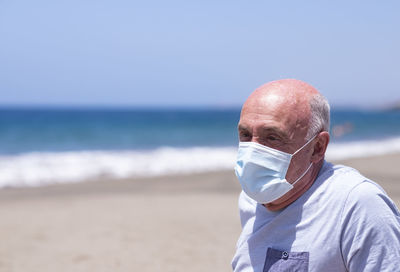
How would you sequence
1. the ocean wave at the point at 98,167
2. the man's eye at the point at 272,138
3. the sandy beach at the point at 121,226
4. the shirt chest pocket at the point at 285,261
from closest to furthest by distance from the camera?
the shirt chest pocket at the point at 285,261
the man's eye at the point at 272,138
the sandy beach at the point at 121,226
the ocean wave at the point at 98,167

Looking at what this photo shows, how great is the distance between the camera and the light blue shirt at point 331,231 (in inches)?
56.9

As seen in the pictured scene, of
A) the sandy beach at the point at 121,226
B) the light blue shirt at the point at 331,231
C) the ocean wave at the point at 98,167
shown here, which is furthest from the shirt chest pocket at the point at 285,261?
the ocean wave at the point at 98,167

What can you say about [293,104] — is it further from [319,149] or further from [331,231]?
[331,231]

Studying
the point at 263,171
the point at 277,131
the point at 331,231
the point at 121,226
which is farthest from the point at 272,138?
the point at 121,226

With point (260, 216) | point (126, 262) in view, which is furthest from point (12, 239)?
point (260, 216)

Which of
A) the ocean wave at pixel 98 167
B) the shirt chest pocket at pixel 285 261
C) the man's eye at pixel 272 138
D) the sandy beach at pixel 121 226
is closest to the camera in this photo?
the shirt chest pocket at pixel 285 261

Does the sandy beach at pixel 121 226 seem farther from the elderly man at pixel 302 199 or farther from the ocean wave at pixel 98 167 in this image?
the elderly man at pixel 302 199

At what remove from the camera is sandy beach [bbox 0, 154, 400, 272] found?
5719 millimetres

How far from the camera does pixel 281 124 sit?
1628mm

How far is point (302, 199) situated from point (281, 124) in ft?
0.88

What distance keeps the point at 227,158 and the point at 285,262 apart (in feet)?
53.3

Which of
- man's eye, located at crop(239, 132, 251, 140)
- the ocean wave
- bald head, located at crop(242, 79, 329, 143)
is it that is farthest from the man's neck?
the ocean wave

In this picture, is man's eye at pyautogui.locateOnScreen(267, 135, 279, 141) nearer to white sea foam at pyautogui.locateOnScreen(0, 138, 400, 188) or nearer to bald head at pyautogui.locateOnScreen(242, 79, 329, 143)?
bald head at pyautogui.locateOnScreen(242, 79, 329, 143)

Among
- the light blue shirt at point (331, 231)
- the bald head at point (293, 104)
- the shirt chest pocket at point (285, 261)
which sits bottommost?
the shirt chest pocket at point (285, 261)
